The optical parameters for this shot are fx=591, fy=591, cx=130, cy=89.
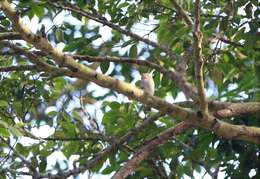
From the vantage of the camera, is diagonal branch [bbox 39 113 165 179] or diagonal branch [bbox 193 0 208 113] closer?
diagonal branch [bbox 193 0 208 113]

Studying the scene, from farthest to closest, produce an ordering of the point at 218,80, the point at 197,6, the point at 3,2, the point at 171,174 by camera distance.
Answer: the point at 171,174 < the point at 218,80 < the point at 197,6 < the point at 3,2

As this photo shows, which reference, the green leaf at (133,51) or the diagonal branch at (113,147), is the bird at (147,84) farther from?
the green leaf at (133,51)

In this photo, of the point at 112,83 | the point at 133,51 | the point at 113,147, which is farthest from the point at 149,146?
the point at 112,83

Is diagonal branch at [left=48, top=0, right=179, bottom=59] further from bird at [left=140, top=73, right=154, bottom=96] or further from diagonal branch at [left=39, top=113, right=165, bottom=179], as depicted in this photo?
diagonal branch at [left=39, top=113, right=165, bottom=179]

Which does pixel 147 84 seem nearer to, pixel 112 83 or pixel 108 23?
pixel 108 23

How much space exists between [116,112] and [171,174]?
1.64ft

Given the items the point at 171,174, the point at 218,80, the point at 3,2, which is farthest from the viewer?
the point at 171,174

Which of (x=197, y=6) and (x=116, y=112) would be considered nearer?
(x=197, y=6)

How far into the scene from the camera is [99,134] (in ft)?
11.4

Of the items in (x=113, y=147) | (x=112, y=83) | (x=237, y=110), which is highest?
(x=112, y=83)

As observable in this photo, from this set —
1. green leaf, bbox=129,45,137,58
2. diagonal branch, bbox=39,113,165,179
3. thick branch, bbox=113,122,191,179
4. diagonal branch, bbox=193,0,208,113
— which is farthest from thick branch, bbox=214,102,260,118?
green leaf, bbox=129,45,137,58

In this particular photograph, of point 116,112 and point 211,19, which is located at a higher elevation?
point 211,19

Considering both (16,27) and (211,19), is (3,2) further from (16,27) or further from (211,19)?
(211,19)

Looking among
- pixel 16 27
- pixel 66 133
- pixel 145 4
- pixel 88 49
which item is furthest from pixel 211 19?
pixel 16 27
